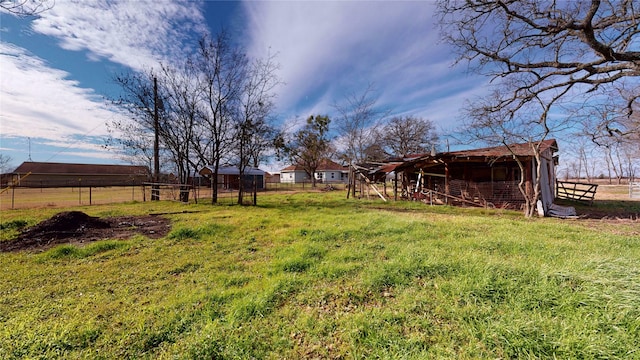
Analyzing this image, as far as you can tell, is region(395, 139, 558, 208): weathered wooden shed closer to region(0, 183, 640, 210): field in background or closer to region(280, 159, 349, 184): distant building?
region(0, 183, 640, 210): field in background

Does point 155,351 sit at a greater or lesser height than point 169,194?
lesser

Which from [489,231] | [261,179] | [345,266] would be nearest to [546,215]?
[489,231]

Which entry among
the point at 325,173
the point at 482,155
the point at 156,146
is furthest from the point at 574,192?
the point at 325,173

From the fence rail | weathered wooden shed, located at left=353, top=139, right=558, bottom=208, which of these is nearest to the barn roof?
weathered wooden shed, located at left=353, top=139, right=558, bottom=208

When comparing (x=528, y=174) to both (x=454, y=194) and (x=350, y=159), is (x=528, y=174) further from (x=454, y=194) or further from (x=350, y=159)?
(x=350, y=159)

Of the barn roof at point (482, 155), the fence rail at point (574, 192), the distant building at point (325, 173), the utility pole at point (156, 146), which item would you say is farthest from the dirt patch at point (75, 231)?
the distant building at point (325, 173)

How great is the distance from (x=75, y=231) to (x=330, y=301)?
782cm

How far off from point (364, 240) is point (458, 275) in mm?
2381

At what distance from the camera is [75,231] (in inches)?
263

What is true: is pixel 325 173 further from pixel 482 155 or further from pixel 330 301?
pixel 330 301

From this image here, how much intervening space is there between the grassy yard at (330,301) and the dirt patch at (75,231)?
3.01 feet

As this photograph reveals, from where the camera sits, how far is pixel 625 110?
306 inches

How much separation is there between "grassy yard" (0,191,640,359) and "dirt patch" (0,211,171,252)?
3.01 feet

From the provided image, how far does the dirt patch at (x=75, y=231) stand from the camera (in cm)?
581
